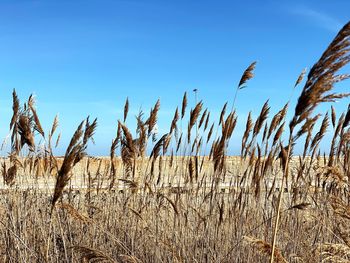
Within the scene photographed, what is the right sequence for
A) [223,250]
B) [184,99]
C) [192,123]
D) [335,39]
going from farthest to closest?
[184,99], [192,123], [223,250], [335,39]

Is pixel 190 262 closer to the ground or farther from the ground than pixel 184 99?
closer to the ground

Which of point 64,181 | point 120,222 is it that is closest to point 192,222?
point 120,222

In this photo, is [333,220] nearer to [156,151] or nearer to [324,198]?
[324,198]

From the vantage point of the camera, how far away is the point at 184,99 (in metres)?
4.48

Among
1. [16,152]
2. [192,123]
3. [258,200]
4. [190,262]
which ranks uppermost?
[192,123]

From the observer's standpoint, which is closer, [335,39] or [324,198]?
[335,39]

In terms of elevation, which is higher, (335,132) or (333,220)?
(335,132)

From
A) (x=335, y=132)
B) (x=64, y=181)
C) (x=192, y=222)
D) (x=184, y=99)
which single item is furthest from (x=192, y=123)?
(x=64, y=181)

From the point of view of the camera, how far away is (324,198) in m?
4.85

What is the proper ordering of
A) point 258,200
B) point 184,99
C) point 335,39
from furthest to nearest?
1. point 258,200
2. point 184,99
3. point 335,39

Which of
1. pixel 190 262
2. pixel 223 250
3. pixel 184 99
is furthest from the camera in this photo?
pixel 184 99

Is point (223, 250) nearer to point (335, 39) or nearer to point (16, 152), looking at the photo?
point (16, 152)

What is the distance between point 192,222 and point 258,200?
2.38 feet

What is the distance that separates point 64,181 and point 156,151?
188 centimetres
